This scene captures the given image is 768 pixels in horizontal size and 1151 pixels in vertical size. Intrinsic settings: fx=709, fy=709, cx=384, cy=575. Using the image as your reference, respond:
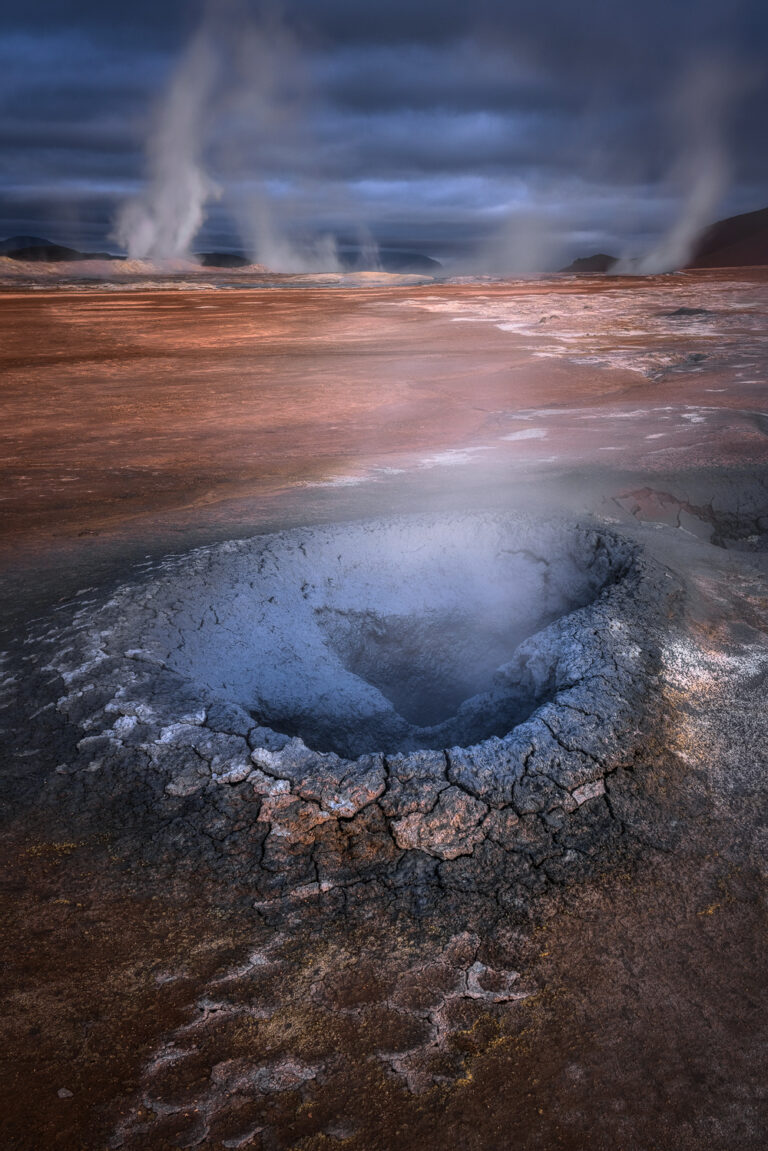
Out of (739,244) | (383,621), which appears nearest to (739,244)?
(739,244)

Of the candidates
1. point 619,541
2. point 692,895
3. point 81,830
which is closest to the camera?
point 692,895

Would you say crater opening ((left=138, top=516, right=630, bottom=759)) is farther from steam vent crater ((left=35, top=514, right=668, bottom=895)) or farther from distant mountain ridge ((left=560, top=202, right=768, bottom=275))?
distant mountain ridge ((left=560, top=202, right=768, bottom=275))

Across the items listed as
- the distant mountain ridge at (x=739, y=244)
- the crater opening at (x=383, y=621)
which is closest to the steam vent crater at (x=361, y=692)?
the crater opening at (x=383, y=621)

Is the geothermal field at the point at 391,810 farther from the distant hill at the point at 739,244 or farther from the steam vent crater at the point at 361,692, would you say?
the distant hill at the point at 739,244

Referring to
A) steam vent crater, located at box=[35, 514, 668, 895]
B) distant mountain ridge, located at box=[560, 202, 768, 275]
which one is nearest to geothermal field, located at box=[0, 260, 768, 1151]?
steam vent crater, located at box=[35, 514, 668, 895]

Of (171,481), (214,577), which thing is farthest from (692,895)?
(171,481)

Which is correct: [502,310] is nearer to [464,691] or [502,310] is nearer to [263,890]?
[464,691]
